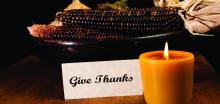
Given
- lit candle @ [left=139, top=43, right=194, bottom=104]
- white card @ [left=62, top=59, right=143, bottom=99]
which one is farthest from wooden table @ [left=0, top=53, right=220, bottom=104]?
lit candle @ [left=139, top=43, right=194, bottom=104]

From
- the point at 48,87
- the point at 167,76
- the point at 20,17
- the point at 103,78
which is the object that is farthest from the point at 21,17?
the point at 167,76

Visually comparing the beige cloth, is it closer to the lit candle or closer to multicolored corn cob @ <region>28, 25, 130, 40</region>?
multicolored corn cob @ <region>28, 25, 130, 40</region>

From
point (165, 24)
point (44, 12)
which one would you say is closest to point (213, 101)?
point (165, 24)

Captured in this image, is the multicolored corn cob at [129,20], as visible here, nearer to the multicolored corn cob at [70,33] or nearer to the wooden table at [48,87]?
the multicolored corn cob at [70,33]

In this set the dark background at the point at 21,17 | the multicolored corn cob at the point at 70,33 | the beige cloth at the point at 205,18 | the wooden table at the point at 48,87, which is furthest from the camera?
the dark background at the point at 21,17

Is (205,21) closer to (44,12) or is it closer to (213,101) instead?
(213,101)

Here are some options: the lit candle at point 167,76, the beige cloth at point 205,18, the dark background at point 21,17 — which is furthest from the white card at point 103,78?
the dark background at point 21,17

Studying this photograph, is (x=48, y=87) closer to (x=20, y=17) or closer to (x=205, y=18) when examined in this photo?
(x=205, y=18)
